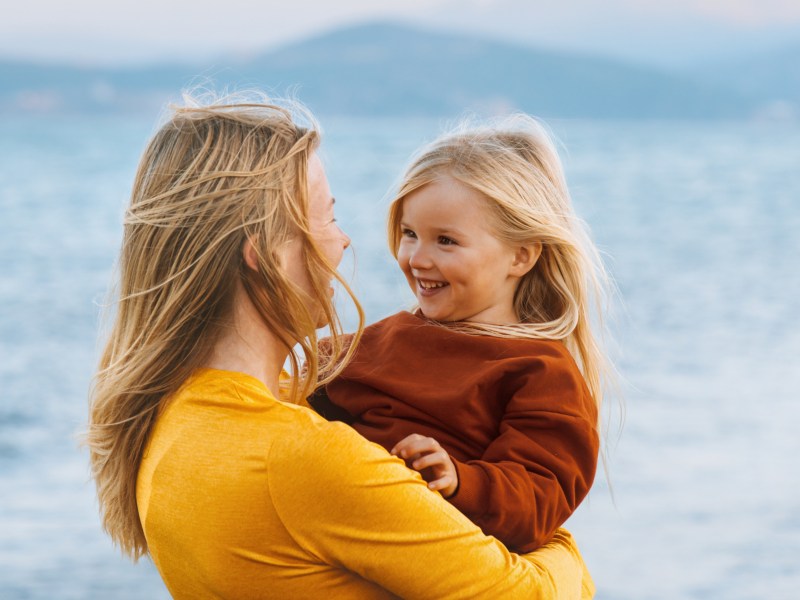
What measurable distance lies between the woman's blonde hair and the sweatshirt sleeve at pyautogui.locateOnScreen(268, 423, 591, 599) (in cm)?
26

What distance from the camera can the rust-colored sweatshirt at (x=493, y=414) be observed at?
1.85 metres

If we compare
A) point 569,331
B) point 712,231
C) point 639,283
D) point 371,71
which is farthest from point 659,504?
point 371,71

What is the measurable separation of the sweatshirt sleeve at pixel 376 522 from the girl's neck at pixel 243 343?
0.66 feet

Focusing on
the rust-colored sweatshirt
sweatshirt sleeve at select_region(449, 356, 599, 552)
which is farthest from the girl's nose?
sweatshirt sleeve at select_region(449, 356, 599, 552)

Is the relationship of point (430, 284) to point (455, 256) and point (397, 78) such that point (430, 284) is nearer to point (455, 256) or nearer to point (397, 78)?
point (455, 256)

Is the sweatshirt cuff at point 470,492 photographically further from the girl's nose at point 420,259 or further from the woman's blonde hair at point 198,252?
→ the girl's nose at point 420,259

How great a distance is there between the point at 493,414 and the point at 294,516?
58 centimetres

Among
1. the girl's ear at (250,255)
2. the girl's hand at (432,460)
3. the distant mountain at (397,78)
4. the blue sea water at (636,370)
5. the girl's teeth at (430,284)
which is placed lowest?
the blue sea water at (636,370)

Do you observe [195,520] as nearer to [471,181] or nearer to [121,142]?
[471,181]

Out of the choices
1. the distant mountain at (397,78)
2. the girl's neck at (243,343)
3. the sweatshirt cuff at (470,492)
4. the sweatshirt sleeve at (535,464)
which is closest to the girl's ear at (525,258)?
the sweatshirt sleeve at (535,464)

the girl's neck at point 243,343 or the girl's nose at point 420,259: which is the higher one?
the girl's nose at point 420,259

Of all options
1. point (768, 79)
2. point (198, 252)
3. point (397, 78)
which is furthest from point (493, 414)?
point (768, 79)

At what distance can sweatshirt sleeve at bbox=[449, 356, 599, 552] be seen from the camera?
182 centimetres

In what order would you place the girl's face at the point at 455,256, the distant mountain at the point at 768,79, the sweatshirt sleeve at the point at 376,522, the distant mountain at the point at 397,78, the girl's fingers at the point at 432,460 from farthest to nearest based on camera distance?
the distant mountain at the point at 768,79 < the distant mountain at the point at 397,78 < the girl's face at the point at 455,256 < the girl's fingers at the point at 432,460 < the sweatshirt sleeve at the point at 376,522
